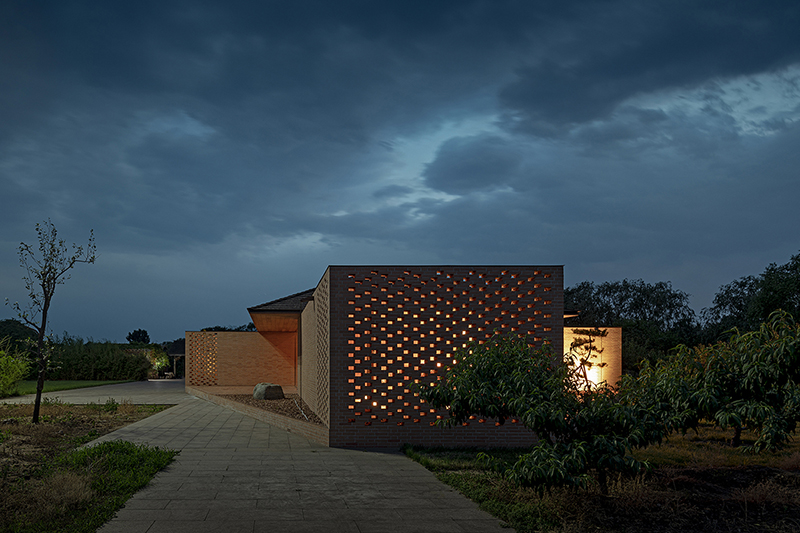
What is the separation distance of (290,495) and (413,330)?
4.41 m

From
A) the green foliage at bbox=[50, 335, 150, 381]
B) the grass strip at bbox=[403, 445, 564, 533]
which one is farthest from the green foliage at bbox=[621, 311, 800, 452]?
the green foliage at bbox=[50, 335, 150, 381]

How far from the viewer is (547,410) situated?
522cm

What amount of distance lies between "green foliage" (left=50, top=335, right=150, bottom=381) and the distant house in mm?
25884

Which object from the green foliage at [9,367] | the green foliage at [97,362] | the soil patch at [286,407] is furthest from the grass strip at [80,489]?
the green foliage at [97,362]

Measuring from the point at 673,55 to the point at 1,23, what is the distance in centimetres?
1466

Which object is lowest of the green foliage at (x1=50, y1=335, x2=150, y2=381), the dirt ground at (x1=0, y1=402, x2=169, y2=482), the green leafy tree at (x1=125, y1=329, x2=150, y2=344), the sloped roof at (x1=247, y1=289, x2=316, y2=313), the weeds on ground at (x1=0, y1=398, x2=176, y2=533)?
the green leafy tree at (x1=125, y1=329, x2=150, y2=344)

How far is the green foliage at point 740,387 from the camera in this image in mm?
5082

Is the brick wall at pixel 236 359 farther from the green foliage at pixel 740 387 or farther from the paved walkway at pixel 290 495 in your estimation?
the green foliage at pixel 740 387

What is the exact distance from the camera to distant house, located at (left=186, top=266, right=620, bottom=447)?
32.0ft

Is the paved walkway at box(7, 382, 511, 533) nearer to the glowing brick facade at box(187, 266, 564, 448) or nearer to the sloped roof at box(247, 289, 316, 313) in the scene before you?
the glowing brick facade at box(187, 266, 564, 448)

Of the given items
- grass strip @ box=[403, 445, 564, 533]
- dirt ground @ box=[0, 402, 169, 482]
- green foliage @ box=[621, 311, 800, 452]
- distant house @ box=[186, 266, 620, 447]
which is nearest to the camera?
green foliage @ box=[621, 311, 800, 452]

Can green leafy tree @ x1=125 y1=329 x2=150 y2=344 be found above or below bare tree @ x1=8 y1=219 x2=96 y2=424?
below

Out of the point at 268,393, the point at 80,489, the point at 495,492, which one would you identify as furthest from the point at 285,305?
the point at 495,492

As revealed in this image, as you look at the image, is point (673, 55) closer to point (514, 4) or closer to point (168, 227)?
point (514, 4)
